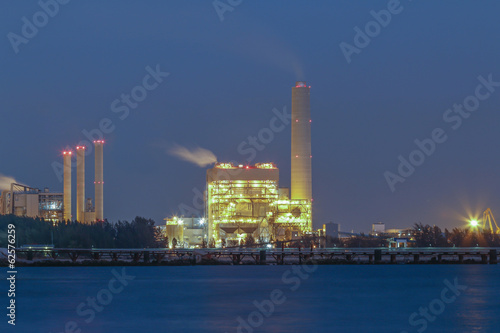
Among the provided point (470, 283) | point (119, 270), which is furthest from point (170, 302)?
point (119, 270)

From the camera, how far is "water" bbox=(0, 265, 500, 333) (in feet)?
211

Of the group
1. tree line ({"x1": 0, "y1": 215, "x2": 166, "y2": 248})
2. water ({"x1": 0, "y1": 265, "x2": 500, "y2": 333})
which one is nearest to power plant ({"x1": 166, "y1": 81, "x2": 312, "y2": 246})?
tree line ({"x1": 0, "y1": 215, "x2": 166, "y2": 248})

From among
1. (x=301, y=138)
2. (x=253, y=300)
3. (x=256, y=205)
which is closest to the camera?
(x=253, y=300)

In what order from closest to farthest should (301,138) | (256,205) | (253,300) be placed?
(253,300) → (301,138) → (256,205)

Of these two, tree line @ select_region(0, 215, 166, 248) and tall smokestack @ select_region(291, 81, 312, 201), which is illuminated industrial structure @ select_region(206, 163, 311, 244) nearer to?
tall smokestack @ select_region(291, 81, 312, 201)

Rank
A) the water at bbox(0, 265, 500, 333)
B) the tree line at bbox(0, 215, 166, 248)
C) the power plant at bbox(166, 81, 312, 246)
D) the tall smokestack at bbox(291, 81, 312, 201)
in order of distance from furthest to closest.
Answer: the power plant at bbox(166, 81, 312, 246) < the tall smokestack at bbox(291, 81, 312, 201) < the tree line at bbox(0, 215, 166, 248) < the water at bbox(0, 265, 500, 333)

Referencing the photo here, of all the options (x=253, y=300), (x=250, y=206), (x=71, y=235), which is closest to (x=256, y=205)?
(x=250, y=206)

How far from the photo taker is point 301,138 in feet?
595

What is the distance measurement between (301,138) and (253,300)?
4055 inches

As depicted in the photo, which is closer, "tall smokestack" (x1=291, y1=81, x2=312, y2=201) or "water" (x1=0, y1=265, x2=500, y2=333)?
"water" (x1=0, y1=265, x2=500, y2=333)

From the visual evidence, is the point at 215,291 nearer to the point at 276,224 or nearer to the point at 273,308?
the point at 273,308

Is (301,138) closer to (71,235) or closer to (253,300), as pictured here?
(71,235)

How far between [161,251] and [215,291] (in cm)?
4998

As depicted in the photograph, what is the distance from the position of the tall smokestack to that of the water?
65.2 m
